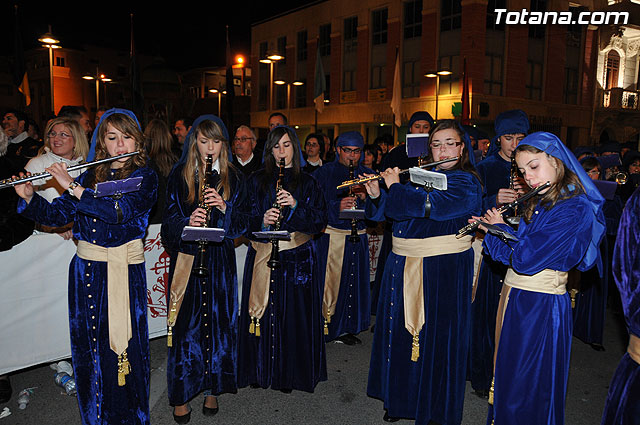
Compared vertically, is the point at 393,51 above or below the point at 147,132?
above

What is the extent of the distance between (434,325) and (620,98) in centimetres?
2993

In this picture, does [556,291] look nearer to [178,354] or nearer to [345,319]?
[178,354]

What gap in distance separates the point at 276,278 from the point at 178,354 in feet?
3.43

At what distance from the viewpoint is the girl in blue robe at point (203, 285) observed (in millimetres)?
3945

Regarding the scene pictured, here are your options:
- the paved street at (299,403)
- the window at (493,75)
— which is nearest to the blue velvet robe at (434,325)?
the paved street at (299,403)

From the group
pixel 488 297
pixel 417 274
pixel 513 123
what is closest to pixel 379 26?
pixel 513 123

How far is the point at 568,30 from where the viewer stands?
2678 cm

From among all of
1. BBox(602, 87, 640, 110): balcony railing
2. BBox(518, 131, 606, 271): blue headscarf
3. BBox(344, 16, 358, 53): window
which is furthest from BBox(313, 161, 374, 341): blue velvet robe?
Result: BBox(602, 87, 640, 110): balcony railing

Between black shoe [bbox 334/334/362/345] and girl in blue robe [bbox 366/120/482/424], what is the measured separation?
199 cm

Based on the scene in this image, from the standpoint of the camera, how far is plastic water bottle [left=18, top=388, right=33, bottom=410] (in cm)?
421

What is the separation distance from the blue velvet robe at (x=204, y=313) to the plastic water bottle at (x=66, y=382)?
3.74ft

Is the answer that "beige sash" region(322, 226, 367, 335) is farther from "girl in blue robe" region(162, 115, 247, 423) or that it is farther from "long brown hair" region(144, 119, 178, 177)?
"long brown hair" region(144, 119, 178, 177)

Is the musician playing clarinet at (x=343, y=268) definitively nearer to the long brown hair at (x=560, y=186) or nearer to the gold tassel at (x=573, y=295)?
the gold tassel at (x=573, y=295)

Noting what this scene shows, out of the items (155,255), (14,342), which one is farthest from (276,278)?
(14,342)
